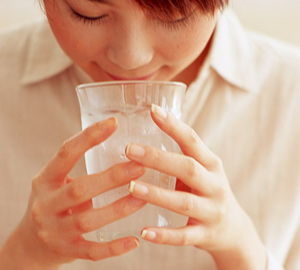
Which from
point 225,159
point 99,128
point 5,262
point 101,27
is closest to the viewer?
point 99,128

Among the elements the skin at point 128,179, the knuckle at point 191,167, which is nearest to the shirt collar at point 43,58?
the skin at point 128,179

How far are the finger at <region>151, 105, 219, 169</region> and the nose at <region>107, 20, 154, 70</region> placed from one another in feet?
0.54

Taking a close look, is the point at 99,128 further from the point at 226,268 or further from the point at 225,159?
the point at 225,159

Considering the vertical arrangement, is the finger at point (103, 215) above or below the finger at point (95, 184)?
below

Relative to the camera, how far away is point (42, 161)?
1.26 metres

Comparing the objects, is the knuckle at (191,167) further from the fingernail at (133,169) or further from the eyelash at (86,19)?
the eyelash at (86,19)

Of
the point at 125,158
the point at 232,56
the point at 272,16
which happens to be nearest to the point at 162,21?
the point at 125,158

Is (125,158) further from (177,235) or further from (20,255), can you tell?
(20,255)

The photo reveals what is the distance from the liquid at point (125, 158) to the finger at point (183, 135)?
4 cm

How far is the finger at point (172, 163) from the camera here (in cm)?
73

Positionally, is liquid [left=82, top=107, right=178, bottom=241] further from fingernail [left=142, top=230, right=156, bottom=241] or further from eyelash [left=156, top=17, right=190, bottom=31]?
eyelash [left=156, top=17, right=190, bottom=31]

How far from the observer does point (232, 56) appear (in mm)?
1298

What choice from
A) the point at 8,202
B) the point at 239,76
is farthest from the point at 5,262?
the point at 239,76

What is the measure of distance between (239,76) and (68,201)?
671 mm
